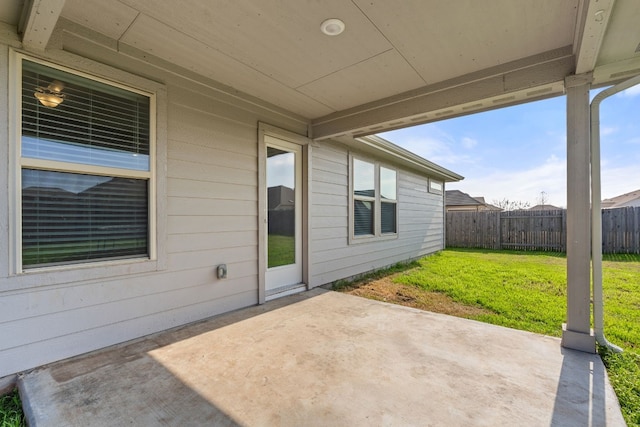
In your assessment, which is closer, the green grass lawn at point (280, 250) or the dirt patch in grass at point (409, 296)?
the dirt patch in grass at point (409, 296)

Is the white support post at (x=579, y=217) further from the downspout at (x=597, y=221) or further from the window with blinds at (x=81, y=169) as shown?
the window with blinds at (x=81, y=169)

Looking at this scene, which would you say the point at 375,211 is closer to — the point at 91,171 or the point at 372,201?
the point at 372,201

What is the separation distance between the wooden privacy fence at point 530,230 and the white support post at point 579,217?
26.0 feet

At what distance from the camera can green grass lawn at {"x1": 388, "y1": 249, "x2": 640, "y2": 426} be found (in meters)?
2.05

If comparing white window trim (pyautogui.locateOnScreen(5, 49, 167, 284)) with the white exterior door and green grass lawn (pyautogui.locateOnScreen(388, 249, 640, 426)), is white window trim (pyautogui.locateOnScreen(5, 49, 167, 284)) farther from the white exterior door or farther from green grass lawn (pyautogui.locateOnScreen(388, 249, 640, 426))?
green grass lawn (pyautogui.locateOnScreen(388, 249, 640, 426))

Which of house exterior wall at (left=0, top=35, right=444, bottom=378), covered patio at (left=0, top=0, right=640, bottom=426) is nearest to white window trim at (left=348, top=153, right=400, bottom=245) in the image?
house exterior wall at (left=0, top=35, right=444, bottom=378)

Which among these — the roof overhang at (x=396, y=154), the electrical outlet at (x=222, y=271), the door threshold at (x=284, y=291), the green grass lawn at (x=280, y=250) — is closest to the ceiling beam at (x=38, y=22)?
the electrical outlet at (x=222, y=271)

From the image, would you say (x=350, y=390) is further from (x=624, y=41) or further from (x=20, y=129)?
(x=624, y=41)

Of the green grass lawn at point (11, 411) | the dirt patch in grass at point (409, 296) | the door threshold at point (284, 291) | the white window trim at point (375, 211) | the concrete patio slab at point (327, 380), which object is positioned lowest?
the dirt patch in grass at point (409, 296)

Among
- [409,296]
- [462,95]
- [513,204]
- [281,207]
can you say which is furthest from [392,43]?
[513,204]

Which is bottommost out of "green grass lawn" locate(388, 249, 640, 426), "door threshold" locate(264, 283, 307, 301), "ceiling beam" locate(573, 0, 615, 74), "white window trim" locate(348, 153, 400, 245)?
"green grass lawn" locate(388, 249, 640, 426)

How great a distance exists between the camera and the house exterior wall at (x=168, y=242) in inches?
75.4

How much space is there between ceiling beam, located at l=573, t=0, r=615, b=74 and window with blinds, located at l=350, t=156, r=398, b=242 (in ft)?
11.2

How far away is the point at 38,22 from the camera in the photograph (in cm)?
172
